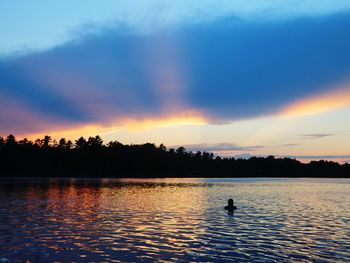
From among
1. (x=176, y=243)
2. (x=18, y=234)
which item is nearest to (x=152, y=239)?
(x=176, y=243)

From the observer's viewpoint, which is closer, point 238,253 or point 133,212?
point 238,253

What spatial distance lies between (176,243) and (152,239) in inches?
96.7

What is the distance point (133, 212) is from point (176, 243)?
21836 millimetres

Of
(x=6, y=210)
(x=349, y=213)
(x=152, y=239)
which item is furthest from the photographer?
(x=349, y=213)

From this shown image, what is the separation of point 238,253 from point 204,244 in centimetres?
358

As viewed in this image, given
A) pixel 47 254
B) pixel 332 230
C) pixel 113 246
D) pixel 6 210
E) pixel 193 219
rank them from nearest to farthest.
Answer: pixel 47 254
pixel 113 246
pixel 332 230
pixel 193 219
pixel 6 210

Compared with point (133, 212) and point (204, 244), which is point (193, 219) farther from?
point (204, 244)

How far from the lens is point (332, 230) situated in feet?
121

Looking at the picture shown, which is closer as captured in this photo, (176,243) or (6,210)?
(176,243)

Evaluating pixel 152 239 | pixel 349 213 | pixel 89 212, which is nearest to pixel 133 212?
pixel 89 212

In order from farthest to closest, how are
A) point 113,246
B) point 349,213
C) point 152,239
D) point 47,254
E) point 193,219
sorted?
point 349,213 < point 193,219 < point 152,239 < point 113,246 < point 47,254

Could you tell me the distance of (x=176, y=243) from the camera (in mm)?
28797

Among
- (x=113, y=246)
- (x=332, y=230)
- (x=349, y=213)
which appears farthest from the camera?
(x=349, y=213)

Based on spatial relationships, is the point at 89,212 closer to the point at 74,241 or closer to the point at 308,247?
the point at 74,241
